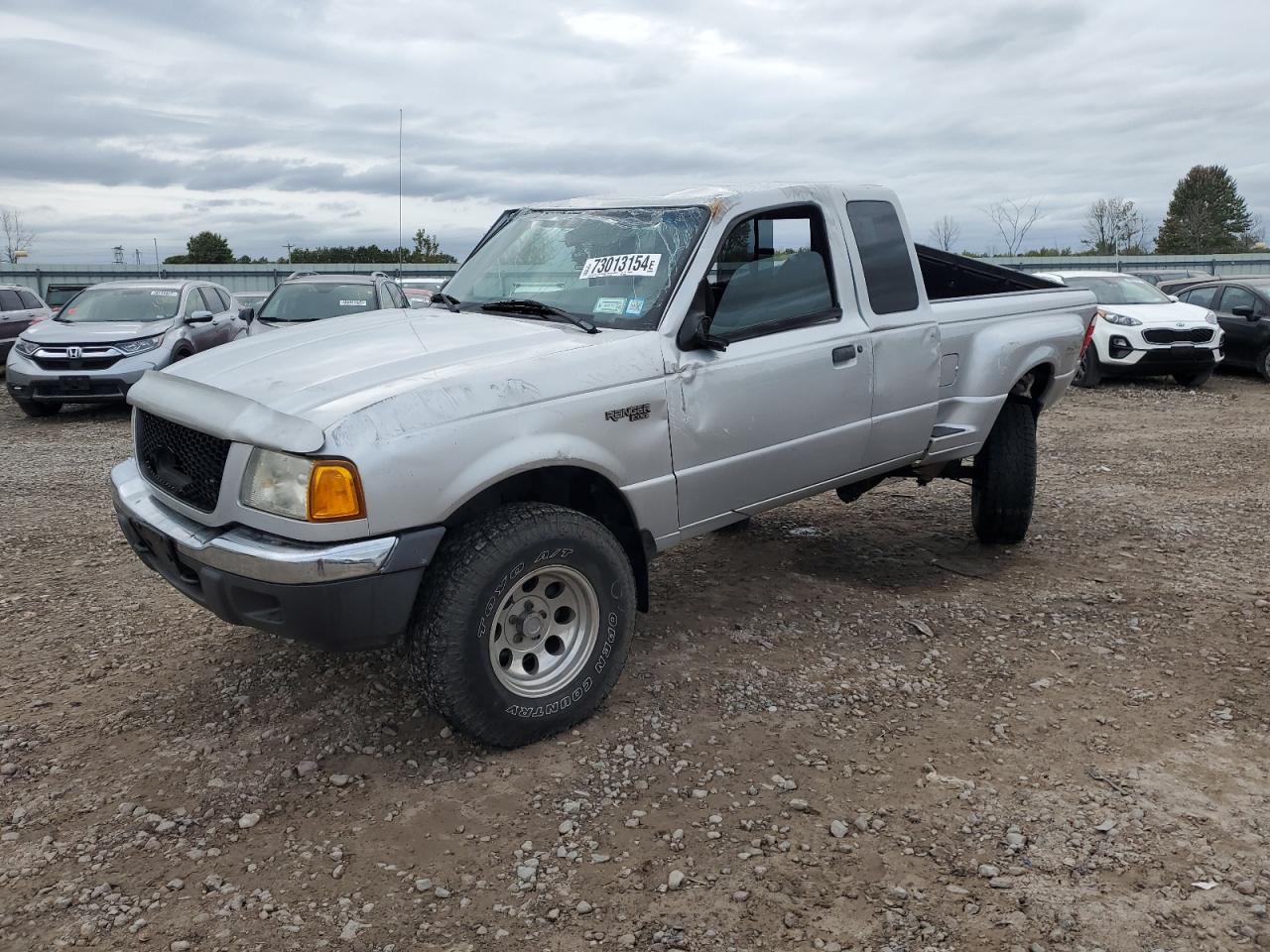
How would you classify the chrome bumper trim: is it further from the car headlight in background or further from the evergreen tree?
the evergreen tree

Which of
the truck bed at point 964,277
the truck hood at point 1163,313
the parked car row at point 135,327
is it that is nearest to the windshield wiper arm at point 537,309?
the truck bed at point 964,277

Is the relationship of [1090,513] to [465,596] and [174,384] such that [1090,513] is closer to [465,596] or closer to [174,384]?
[465,596]

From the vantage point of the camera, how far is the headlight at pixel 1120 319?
1380 cm

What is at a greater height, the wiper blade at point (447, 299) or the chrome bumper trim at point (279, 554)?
the wiper blade at point (447, 299)

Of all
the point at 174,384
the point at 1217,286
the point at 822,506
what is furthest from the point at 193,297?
the point at 1217,286

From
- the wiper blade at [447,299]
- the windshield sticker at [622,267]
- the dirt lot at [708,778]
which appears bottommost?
the dirt lot at [708,778]

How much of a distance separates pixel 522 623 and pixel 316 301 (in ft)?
31.5

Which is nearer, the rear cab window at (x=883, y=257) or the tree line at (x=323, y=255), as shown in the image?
the rear cab window at (x=883, y=257)

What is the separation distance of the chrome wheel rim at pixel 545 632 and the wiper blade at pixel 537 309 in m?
0.98

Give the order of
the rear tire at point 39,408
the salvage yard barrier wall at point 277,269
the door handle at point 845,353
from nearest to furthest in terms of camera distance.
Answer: the door handle at point 845,353
the rear tire at point 39,408
the salvage yard barrier wall at point 277,269

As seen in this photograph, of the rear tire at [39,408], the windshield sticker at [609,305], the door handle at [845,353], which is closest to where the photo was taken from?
the windshield sticker at [609,305]

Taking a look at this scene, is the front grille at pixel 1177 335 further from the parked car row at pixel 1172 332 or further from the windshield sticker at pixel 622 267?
the windshield sticker at pixel 622 267

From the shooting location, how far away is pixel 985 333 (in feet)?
17.4

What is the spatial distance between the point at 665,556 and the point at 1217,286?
1372cm
